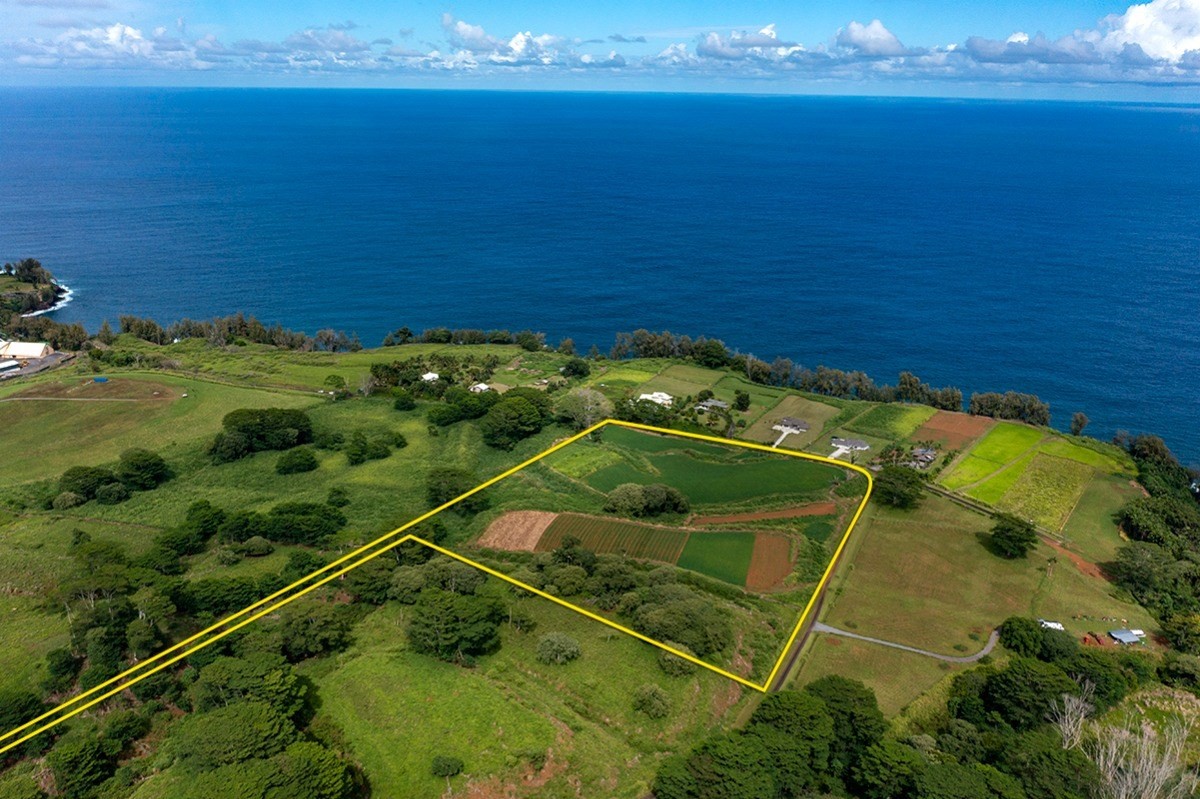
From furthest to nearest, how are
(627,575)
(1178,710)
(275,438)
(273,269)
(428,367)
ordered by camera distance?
(273,269)
(428,367)
(275,438)
(1178,710)
(627,575)

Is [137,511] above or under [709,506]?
under

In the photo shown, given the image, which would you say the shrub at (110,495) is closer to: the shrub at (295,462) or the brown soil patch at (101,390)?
the shrub at (295,462)

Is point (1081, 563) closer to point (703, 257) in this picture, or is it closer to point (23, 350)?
point (703, 257)

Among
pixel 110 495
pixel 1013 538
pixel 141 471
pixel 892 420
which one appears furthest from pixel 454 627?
pixel 892 420

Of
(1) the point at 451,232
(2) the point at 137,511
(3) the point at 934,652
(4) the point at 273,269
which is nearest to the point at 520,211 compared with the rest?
(1) the point at 451,232

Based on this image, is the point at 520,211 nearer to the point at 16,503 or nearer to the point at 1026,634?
the point at 16,503

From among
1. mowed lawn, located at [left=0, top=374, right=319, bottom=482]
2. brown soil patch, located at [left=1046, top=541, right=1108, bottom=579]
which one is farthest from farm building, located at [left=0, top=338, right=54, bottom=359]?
brown soil patch, located at [left=1046, top=541, right=1108, bottom=579]

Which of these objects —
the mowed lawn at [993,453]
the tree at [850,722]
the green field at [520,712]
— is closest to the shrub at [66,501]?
the green field at [520,712]
